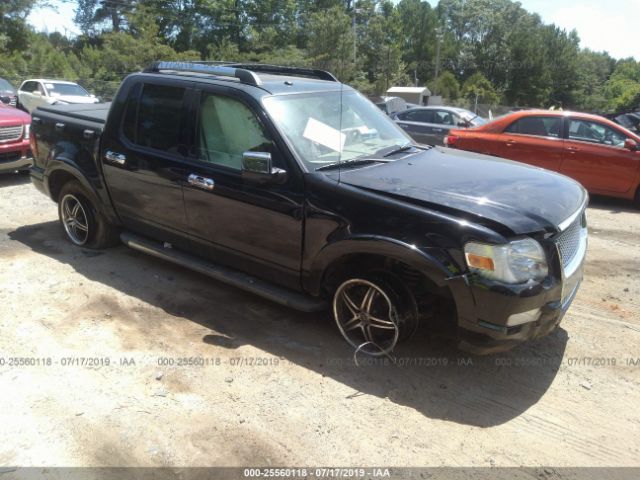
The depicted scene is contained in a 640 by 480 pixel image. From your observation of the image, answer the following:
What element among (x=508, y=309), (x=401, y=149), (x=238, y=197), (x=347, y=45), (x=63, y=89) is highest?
(x=347, y=45)

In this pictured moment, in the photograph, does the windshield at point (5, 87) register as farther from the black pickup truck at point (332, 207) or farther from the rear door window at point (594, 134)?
the rear door window at point (594, 134)

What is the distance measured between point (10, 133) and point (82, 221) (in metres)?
3.95

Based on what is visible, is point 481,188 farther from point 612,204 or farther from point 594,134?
point 612,204

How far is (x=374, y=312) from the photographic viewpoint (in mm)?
3639

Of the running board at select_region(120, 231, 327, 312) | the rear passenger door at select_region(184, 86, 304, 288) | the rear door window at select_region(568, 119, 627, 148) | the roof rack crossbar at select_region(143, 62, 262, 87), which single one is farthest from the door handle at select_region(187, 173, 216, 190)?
the rear door window at select_region(568, 119, 627, 148)

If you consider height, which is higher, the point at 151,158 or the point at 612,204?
the point at 151,158

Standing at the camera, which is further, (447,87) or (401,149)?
(447,87)

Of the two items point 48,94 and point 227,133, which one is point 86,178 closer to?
point 227,133

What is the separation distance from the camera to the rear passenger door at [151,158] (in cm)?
444

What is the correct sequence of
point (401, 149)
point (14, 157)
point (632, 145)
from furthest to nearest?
point (14, 157), point (632, 145), point (401, 149)

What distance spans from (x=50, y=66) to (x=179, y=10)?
69.8 ft

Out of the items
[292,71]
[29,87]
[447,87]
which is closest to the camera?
[292,71]

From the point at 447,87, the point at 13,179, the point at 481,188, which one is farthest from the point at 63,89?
the point at 447,87

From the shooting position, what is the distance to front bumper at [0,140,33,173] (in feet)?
27.6
